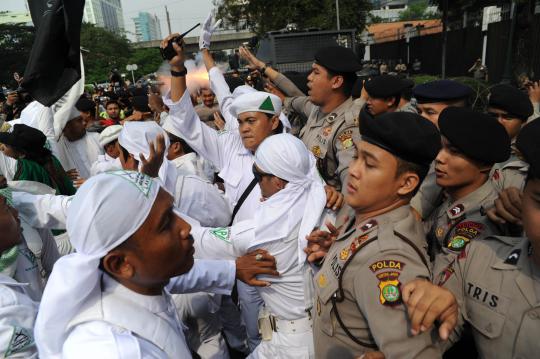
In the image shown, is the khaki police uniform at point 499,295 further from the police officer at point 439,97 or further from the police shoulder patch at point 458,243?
the police officer at point 439,97

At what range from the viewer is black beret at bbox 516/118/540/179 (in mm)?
1336

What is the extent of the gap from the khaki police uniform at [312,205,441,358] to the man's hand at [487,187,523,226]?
47 cm

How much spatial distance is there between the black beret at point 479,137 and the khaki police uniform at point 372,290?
60cm

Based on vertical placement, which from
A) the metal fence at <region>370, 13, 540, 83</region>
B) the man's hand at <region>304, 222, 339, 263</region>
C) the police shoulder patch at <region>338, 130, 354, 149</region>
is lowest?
the metal fence at <region>370, 13, 540, 83</region>

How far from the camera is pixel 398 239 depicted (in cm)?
157

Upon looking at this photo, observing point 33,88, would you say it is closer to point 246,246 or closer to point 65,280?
point 246,246

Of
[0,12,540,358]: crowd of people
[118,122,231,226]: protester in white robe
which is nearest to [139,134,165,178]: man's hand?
[0,12,540,358]: crowd of people

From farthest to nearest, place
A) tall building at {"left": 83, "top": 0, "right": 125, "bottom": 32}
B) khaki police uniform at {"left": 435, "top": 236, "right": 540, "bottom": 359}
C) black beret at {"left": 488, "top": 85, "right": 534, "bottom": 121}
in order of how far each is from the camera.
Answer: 1. tall building at {"left": 83, "top": 0, "right": 125, "bottom": 32}
2. black beret at {"left": 488, "top": 85, "right": 534, "bottom": 121}
3. khaki police uniform at {"left": 435, "top": 236, "right": 540, "bottom": 359}

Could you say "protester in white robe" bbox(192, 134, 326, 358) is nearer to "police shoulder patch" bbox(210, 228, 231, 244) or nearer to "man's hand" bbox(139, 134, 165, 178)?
"police shoulder patch" bbox(210, 228, 231, 244)

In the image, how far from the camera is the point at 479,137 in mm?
2086

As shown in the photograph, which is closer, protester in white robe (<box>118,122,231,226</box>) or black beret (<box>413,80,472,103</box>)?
black beret (<box>413,80,472,103</box>)

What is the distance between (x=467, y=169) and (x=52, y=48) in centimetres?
343

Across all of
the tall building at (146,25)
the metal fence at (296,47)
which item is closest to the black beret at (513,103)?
the metal fence at (296,47)

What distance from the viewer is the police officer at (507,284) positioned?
1385 millimetres
